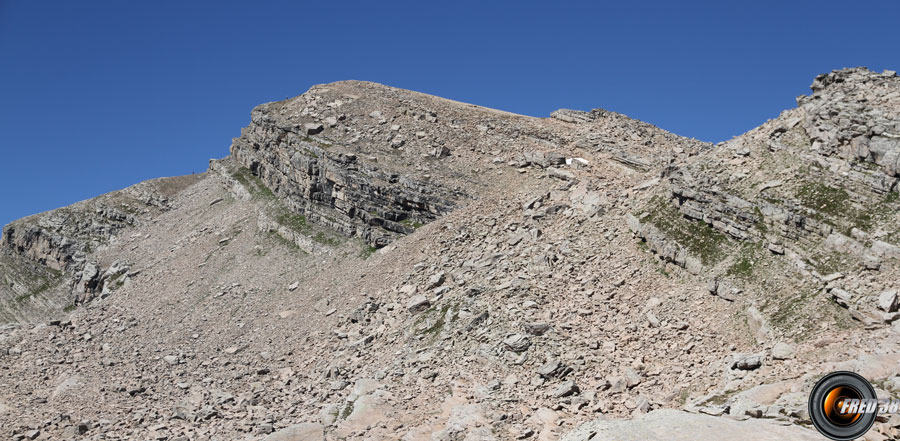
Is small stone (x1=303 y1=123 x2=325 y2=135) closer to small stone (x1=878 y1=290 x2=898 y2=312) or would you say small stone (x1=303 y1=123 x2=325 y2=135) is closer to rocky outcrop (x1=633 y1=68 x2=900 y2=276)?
rocky outcrop (x1=633 y1=68 x2=900 y2=276)

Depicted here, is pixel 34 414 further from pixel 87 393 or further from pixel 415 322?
pixel 415 322

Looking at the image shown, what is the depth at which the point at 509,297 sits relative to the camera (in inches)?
1090

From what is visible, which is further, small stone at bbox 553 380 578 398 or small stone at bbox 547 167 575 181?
small stone at bbox 547 167 575 181

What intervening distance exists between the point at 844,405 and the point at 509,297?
13.4m

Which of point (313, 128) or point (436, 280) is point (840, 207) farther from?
point (313, 128)

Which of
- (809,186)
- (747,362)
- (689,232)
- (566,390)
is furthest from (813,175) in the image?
(566,390)

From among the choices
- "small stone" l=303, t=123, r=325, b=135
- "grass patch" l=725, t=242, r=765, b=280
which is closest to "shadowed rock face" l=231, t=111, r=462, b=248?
"small stone" l=303, t=123, r=325, b=135

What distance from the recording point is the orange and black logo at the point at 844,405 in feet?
50.5

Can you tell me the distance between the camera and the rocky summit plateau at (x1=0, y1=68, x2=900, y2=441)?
68.2 ft

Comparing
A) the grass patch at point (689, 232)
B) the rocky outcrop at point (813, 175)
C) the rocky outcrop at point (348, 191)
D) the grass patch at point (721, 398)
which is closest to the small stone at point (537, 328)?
the grass patch at point (689, 232)

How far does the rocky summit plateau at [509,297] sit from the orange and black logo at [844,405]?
38 centimetres

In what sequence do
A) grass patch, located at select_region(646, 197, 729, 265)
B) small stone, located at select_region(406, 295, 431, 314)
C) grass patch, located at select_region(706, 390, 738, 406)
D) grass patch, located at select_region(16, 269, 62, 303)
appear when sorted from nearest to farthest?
grass patch, located at select_region(706, 390, 738, 406)
grass patch, located at select_region(646, 197, 729, 265)
small stone, located at select_region(406, 295, 431, 314)
grass patch, located at select_region(16, 269, 62, 303)

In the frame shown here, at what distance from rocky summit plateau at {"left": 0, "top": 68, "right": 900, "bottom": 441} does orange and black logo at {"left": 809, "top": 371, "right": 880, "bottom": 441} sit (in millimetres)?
382

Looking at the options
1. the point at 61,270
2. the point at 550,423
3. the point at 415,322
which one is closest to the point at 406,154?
the point at 415,322
